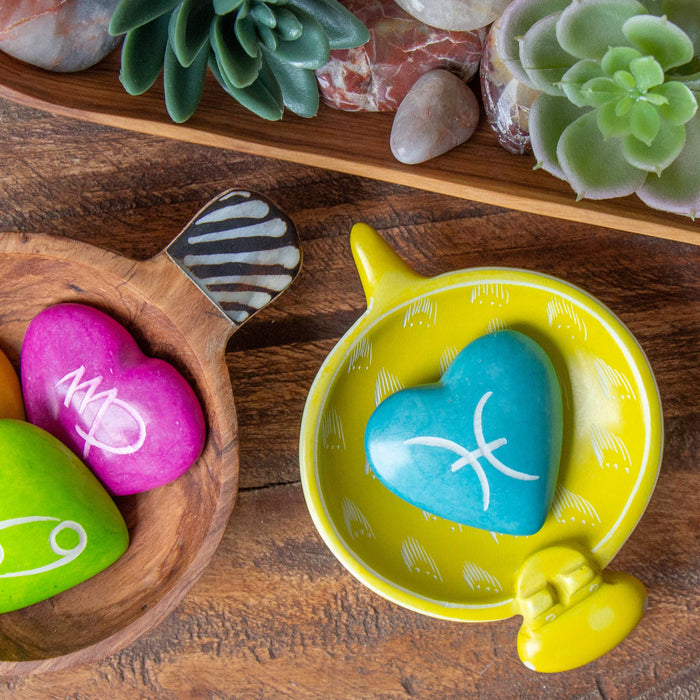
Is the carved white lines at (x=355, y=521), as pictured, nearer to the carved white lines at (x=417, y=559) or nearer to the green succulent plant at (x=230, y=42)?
the carved white lines at (x=417, y=559)

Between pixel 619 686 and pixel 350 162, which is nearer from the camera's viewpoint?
pixel 350 162

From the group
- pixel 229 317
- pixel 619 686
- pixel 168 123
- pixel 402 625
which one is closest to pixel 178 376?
pixel 229 317

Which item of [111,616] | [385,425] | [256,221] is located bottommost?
[111,616]

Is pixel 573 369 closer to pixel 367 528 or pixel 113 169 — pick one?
pixel 367 528

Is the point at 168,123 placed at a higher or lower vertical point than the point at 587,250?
higher

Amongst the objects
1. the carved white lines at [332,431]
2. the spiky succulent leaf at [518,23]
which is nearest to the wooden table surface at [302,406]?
the carved white lines at [332,431]

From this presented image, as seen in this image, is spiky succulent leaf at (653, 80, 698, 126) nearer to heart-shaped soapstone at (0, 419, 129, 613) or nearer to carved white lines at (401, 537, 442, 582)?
carved white lines at (401, 537, 442, 582)

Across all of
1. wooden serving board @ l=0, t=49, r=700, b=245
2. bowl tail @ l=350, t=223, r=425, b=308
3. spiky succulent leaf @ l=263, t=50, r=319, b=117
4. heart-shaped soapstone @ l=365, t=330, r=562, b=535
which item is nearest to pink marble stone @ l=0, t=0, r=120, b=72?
wooden serving board @ l=0, t=49, r=700, b=245
